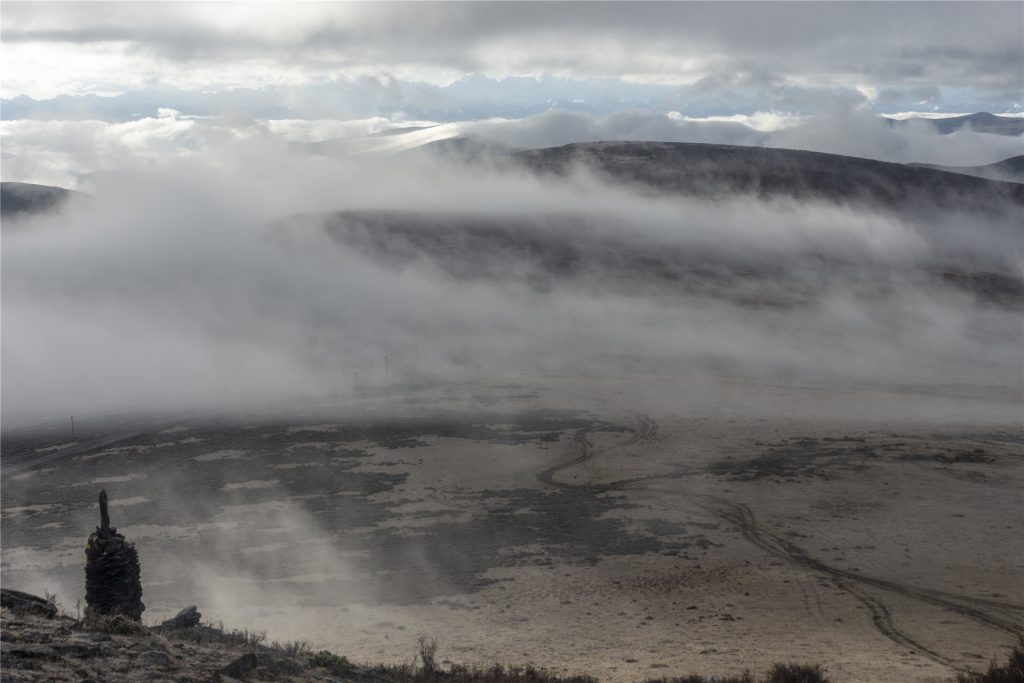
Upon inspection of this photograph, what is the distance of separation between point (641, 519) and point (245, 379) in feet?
119

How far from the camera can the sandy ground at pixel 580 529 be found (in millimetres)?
22672

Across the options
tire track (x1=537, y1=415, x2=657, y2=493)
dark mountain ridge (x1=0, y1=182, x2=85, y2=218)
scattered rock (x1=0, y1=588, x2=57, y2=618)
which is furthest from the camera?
dark mountain ridge (x1=0, y1=182, x2=85, y2=218)

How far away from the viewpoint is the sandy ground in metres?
22.7

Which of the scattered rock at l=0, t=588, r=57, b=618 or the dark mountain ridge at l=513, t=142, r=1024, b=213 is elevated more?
the dark mountain ridge at l=513, t=142, r=1024, b=213

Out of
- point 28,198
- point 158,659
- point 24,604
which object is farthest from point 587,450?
point 28,198

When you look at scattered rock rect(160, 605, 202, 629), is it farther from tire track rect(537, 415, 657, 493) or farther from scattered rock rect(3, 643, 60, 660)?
tire track rect(537, 415, 657, 493)

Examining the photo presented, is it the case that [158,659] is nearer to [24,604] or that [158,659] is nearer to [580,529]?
[24,604]

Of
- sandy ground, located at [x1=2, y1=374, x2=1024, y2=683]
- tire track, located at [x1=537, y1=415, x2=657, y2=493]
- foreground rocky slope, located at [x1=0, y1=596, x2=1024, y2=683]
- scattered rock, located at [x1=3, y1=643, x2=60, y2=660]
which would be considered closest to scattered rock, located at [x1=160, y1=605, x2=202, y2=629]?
foreground rocky slope, located at [x1=0, y1=596, x2=1024, y2=683]

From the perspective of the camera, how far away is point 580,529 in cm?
3095

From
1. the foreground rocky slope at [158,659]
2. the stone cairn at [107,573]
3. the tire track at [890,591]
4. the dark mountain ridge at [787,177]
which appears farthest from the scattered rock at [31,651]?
the dark mountain ridge at [787,177]

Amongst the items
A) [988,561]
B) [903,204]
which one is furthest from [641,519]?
[903,204]

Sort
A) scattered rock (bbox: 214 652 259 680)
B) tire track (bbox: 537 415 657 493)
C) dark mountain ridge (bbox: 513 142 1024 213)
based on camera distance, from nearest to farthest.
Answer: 1. scattered rock (bbox: 214 652 259 680)
2. tire track (bbox: 537 415 657 493)
3. dark mountain ridge (bbox: 513 142 1024 213)

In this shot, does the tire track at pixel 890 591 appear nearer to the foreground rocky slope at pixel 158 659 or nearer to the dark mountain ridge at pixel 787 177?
the foreground rocky slope at pixel 158 659

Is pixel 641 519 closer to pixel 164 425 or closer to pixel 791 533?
pixel 791 533
